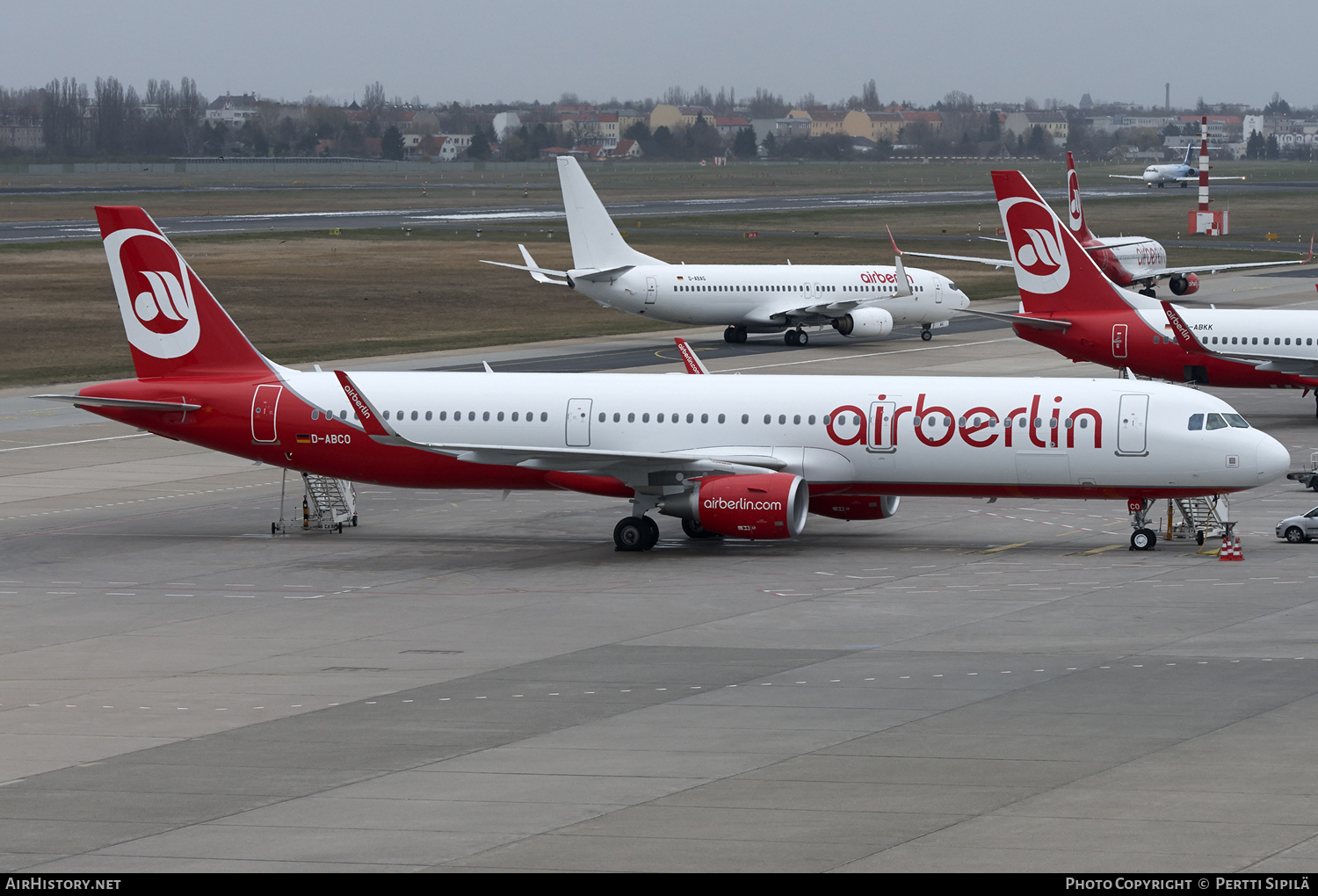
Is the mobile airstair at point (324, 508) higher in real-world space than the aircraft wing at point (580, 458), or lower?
lower

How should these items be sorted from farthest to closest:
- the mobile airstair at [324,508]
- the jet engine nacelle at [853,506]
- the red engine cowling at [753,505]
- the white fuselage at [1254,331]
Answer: the white fuselage at [1254,331] → the mobile airstair at [324,508] → the jet engine nacelle at [853,506] → the red engine cowling at [753,505]

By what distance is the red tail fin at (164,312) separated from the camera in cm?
4859

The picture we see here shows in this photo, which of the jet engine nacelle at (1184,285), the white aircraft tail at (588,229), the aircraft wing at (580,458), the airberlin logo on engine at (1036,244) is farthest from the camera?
the jet engine nacelle at (1184,285)

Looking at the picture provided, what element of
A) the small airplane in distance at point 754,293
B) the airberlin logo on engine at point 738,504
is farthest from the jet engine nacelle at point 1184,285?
the airberlin logo on engine at point 738,504

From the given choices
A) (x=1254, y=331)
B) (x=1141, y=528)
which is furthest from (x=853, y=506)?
(x=1254, y=331)

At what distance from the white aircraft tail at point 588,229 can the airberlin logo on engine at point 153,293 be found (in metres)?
42.6

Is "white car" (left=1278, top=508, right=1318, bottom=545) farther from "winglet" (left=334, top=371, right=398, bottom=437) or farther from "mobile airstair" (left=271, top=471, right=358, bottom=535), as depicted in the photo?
"mobile airstair" (left=271, top=471, right=358, bottom=535)

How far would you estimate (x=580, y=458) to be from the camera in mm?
44406

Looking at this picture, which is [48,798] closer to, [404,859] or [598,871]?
[404,859]

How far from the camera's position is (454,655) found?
33.9 meters

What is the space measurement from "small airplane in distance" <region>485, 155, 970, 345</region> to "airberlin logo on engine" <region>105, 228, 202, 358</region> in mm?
44853

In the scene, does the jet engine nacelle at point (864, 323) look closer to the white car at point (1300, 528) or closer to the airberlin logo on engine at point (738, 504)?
the white car at point (1300, 528)

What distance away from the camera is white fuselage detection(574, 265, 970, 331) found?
95562 millimetres

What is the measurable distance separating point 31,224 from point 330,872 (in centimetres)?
17053
